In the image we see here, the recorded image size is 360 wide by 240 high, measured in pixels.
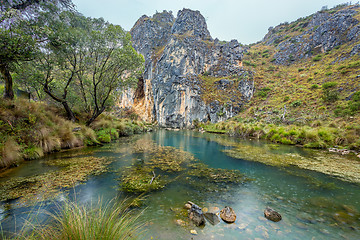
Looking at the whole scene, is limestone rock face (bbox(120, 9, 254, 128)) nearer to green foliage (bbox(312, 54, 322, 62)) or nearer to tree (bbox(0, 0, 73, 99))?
green foliage (bbox(312, 54, 322, 62))

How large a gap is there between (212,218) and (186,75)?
5313 centimetres

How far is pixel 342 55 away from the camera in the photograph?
37.8 m

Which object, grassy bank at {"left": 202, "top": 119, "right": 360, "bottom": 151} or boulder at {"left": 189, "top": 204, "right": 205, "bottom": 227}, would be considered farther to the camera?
grassy bank at {"left": 202, "top": 119, "right": 360, "bottom": 151}

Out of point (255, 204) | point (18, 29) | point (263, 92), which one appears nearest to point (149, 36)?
point (263, 92)

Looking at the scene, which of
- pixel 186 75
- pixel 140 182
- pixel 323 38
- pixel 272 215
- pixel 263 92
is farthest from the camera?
pixel 186 75

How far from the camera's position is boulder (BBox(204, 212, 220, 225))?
365 cm

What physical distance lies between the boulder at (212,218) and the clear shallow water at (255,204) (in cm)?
12

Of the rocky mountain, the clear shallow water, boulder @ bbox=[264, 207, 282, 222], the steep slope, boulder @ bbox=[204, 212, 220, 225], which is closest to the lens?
the clear shallow water

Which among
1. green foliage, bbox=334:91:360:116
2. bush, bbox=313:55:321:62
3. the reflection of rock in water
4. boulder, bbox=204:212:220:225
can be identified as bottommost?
the reflection of rock in water

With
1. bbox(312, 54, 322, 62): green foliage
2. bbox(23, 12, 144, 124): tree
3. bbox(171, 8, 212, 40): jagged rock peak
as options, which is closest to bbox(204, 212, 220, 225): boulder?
bbox(23, 12, 144, 124): tree

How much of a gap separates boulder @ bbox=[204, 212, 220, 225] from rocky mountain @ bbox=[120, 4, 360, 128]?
31.7 m

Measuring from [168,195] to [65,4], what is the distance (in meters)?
13.3

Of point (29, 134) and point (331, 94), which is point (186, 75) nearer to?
point (331, 94)

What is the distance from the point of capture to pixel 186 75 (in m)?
53.4
